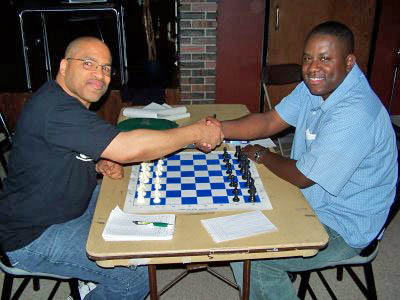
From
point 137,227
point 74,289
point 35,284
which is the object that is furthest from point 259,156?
point 35,284

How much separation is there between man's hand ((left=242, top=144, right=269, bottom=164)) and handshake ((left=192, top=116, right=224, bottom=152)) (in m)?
0.16

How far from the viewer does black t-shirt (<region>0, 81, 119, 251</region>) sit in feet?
5.39

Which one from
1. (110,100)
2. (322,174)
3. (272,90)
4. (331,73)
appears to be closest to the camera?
(322,174)

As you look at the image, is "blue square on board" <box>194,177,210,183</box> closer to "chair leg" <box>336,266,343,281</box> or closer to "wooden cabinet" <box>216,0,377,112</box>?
"chair leg" <box>336,266,343,281</box>

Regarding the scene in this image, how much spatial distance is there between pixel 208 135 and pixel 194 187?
371mm

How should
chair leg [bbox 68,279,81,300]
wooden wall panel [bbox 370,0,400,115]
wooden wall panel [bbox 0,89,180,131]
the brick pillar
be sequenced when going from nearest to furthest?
chair leg [bbox 68,279,81,300] < the brick pillar < wooden wall panel [bbox 0,89,180,131] < wooden wall panel [bbox 370,0,400,115]

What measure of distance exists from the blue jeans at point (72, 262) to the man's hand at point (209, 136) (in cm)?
74

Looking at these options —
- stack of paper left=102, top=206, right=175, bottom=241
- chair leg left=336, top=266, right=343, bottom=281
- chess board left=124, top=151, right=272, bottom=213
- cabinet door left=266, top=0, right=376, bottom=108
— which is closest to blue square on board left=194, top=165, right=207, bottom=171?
chess board left=124, top=151, right=272, bottom=213

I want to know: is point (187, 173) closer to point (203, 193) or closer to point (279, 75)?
point (203, 193)

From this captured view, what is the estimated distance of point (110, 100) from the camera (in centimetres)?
435

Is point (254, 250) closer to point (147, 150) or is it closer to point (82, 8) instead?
point (147, 150)

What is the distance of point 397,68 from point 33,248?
4.63m

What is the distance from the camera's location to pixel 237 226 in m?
1.60

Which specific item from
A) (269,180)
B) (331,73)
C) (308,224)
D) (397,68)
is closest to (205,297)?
(269,180)
